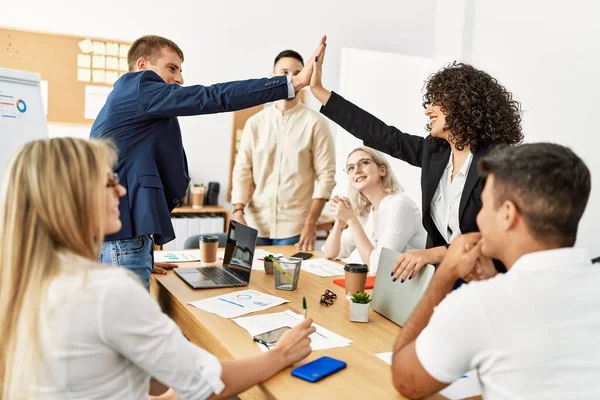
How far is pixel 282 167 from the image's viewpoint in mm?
3521

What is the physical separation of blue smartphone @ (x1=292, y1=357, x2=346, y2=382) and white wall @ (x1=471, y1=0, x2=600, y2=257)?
263 cm

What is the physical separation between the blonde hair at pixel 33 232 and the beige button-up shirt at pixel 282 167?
2384 mm

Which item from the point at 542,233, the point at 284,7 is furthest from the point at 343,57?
the point at 542,233

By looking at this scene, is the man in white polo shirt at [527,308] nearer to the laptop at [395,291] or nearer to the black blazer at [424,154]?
the laptop at [395,291]

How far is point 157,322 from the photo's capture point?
1.08 metres

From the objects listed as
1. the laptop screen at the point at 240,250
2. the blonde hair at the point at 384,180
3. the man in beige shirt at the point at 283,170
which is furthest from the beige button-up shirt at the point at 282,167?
the laptop screen at the point at 240,250

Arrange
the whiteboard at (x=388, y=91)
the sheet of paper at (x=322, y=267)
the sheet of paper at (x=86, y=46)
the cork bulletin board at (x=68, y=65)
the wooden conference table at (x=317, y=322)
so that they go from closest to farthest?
1. the wooden conference table at (x=317, y=322)
2. the sheet of paper at (x=322, y=267)
3. the cork bulletin board at (x=68, y=65)
4. the sheet of paper at (x=86, y=46)
5. the whiteboard at (x=388, y=91)

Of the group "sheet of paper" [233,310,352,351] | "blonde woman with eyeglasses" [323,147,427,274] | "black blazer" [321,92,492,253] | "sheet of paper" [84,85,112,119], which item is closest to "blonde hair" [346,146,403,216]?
"blonde woman with eyeglasses" [323,147,427,274]

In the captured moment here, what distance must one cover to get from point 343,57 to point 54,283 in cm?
441

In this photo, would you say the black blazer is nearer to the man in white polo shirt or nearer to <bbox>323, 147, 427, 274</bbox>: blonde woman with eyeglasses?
<bbox>323, 147, 427, 274</bbox>: blonde woman with eyeglasses

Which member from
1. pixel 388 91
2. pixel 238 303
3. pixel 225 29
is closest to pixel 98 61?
pixel 225 29

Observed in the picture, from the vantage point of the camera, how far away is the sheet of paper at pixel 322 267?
95.0 inches

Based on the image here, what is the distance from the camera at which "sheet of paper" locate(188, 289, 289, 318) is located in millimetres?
1787

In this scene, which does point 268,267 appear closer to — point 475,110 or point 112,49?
point 475,110
